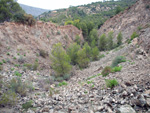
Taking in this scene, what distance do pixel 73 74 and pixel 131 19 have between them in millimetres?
33103

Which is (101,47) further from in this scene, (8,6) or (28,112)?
(28,112)

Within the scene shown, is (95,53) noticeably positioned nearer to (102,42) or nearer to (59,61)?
(102,42)

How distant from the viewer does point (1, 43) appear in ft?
51.8

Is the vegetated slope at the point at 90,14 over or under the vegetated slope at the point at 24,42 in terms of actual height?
over

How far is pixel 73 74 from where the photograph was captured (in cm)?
1580

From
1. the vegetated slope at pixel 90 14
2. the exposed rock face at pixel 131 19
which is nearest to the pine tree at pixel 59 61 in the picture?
the exposed rock face at pixel 131 19

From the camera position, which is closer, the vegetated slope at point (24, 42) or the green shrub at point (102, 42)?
the vegetated slope at point (24, 42)

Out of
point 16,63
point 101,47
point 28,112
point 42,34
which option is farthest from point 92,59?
point 28,112

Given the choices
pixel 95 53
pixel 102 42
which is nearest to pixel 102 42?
pixel 102 42

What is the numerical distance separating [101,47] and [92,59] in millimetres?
11041

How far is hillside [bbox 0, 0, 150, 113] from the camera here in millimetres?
4467

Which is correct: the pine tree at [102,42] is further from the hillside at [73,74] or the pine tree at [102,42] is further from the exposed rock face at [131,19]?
the hillside at [73,74]

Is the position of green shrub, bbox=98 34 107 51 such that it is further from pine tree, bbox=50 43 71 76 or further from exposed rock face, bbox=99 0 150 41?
pine tree, bbox=50 43 71 76

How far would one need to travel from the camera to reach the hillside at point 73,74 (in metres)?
4.47
